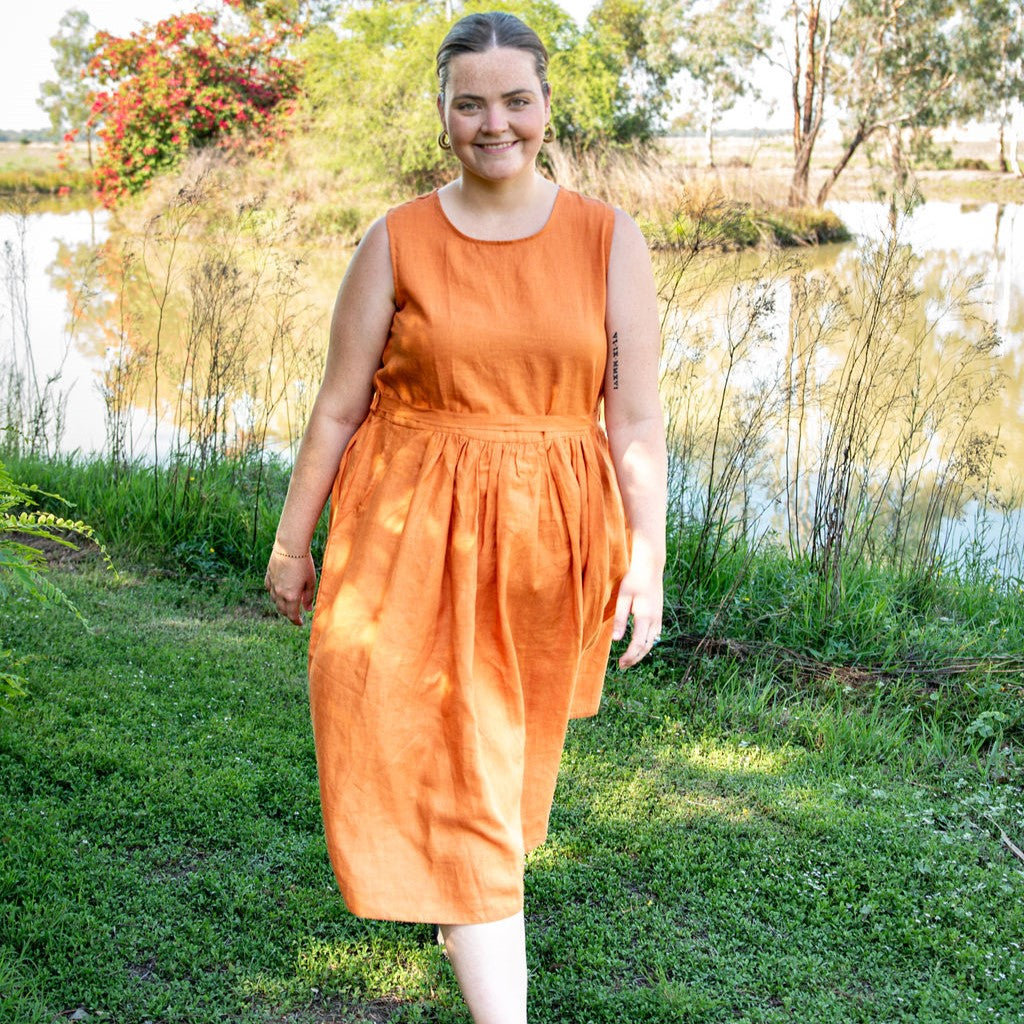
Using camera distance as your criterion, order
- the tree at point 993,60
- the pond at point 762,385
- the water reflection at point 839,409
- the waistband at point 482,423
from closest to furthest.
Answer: the waistband at point 482,423
the water reflection at point 839,409
the pond at point 762,385
the tree at point 993,60

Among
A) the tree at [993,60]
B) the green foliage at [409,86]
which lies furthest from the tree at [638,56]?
the tree at [993,60]

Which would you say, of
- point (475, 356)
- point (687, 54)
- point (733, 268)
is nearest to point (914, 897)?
point (475, 356)

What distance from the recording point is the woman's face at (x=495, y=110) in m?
1.83

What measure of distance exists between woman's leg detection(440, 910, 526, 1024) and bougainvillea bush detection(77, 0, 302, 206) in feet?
60.8

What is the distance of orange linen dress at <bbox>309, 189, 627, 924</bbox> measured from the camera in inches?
72.9

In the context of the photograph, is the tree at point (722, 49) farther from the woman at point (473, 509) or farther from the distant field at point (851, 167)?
the woman at point (473, 509)

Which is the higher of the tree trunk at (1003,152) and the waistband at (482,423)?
the tree trunk at (1003,152)

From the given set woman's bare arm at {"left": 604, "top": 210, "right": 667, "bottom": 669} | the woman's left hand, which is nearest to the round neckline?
woman's bare arm at {"left": 604, "top": 210, "right": 667, "bottom": 669}

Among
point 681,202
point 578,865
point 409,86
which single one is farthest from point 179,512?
point 409,86

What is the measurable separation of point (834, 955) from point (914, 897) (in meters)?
0.33

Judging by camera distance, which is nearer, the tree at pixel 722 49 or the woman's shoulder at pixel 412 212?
the woman's shoulder at pixel 412 212

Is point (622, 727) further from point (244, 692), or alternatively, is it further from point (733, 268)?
point (733, 268)

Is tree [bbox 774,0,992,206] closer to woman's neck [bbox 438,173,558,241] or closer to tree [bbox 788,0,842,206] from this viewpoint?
tree [bbox 788,0,842,206]

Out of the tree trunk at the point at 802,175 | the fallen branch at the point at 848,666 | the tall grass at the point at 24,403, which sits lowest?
the fallen branch at the point at 848,666
